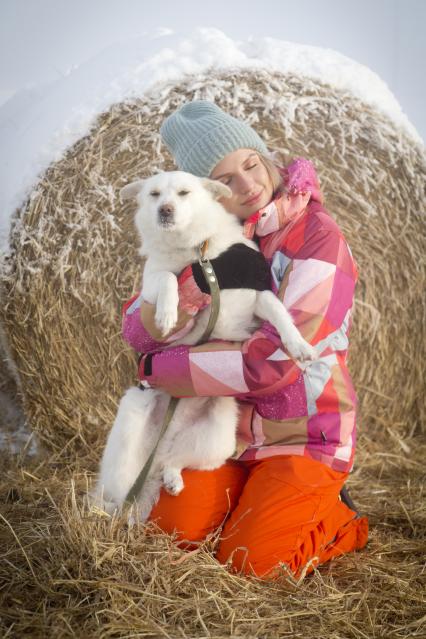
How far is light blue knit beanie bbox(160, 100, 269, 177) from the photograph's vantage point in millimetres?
2229

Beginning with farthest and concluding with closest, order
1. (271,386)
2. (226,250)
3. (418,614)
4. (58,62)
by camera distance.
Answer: (58,62), (226,250), (271,386), (418,614)

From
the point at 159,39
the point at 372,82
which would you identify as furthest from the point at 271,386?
the point at 159,39

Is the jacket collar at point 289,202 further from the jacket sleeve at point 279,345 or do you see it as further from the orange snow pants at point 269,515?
the orange snow pants at point 269,515

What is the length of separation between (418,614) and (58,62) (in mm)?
3833

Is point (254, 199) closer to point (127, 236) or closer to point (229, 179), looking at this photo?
point (229, 179)

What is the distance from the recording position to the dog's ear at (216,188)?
2162 millimetres

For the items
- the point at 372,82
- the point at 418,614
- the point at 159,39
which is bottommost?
the point at 418,614

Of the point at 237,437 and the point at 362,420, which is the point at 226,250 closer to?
the point at 237,437

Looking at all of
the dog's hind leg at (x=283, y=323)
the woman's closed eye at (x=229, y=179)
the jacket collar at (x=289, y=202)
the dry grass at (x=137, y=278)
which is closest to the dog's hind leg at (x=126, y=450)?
the dry grass at (x=137, y=278)

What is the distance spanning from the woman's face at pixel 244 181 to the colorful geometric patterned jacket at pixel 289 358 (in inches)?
2.5

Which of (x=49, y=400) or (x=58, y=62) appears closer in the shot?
(x=49, y=400)

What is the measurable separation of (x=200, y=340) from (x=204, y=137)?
2.58 feet

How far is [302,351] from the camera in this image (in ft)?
6.21

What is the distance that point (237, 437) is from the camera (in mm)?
2174
